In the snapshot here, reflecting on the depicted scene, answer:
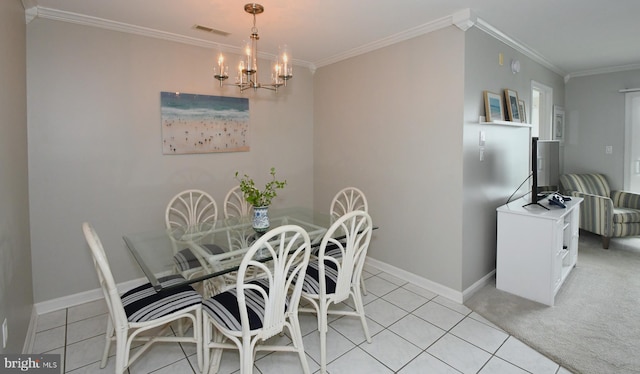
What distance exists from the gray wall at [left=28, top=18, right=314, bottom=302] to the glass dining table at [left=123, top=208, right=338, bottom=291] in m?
0.71

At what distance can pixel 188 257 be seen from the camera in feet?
6.29

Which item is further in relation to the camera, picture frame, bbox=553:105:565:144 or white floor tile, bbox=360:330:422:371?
picture frame, bbox=553:105:565:144

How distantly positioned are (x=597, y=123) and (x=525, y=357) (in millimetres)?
4202

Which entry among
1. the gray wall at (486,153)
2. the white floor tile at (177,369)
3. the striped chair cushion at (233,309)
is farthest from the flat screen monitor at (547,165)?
the white floor tile at (177,369)

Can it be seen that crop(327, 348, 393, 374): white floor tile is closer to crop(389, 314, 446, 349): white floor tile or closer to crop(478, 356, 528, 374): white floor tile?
crop(389, 314, 446, 349): white floor tile

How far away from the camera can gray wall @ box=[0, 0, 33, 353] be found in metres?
1.71

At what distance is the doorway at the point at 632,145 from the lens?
171 inches

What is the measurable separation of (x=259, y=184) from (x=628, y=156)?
4952mm

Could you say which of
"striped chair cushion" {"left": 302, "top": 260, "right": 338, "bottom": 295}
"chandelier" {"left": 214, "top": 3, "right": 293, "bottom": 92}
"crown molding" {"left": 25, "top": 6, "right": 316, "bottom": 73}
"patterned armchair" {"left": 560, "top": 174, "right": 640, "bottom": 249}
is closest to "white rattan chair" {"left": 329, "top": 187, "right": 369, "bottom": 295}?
"striped chair cushion" {"left": 302, "top": 260, "right": 338, "bottom": 295}

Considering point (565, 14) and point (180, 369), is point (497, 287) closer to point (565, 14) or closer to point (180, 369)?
point (565, 14)

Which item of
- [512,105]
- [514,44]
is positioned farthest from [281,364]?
[514,44]

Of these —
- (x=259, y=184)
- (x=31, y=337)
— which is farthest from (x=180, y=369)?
(x=259, y=184)

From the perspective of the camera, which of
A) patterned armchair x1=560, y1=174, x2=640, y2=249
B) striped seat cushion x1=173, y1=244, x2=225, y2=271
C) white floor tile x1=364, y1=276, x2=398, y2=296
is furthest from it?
patterned armchair x1=560, y1=174, x2=640, y2=249

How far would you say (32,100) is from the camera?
7.94ft
